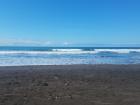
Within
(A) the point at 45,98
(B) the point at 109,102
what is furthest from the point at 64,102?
(B) the point at 109,102

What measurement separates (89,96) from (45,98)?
1.38 meters

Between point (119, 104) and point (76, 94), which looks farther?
point (76, 94)

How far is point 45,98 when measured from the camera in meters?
5.69

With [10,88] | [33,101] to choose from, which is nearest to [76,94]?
[33,101]

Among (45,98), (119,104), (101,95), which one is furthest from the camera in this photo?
(101,95)

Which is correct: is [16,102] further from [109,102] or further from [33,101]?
[109,102]

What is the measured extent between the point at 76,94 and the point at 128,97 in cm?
164

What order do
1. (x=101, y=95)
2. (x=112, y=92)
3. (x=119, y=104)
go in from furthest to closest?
(x=112, y=92) < (x=101, y=95) < (x=119, y=104)

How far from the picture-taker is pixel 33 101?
539cm

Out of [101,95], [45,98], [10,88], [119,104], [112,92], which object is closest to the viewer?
[119,104]

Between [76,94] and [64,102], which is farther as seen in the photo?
[76,94]

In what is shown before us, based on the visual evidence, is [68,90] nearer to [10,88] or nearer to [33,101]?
[33,101]

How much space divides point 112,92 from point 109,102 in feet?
4.15

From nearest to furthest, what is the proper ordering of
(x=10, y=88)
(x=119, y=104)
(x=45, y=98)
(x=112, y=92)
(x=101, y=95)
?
1. (x=119, y=104)
2. (x=45, y=98)
3. (x=101, y=95)
4. (x=112, y=92)
5. (x=10, y=88)
